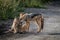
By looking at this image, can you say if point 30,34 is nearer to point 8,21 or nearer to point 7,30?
point 7,30

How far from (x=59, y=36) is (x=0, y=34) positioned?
72.1 inches

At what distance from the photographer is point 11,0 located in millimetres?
11438

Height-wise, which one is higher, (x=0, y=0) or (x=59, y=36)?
(x=0, y=0)

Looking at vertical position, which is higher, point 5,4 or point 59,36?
point 5,4

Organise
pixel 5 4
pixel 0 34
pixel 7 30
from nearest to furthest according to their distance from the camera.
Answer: pixel 0 34, pixel 7 30, pixel 5 4

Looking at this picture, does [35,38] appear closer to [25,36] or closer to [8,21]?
[25,36]

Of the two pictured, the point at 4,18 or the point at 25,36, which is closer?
the point at 25,36

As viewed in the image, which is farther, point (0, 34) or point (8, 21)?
point (8, 21)

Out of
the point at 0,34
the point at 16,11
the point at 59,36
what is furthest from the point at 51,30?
the point at 16,11

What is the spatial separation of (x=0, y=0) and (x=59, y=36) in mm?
4347

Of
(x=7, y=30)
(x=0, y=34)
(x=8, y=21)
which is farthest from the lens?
(x=8, y=21)

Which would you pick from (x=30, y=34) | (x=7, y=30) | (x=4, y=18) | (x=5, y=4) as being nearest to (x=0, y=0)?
(x=5, y=4)


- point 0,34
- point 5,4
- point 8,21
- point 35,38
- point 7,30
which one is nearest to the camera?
point 35,38

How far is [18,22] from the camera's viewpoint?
7.89 metres
